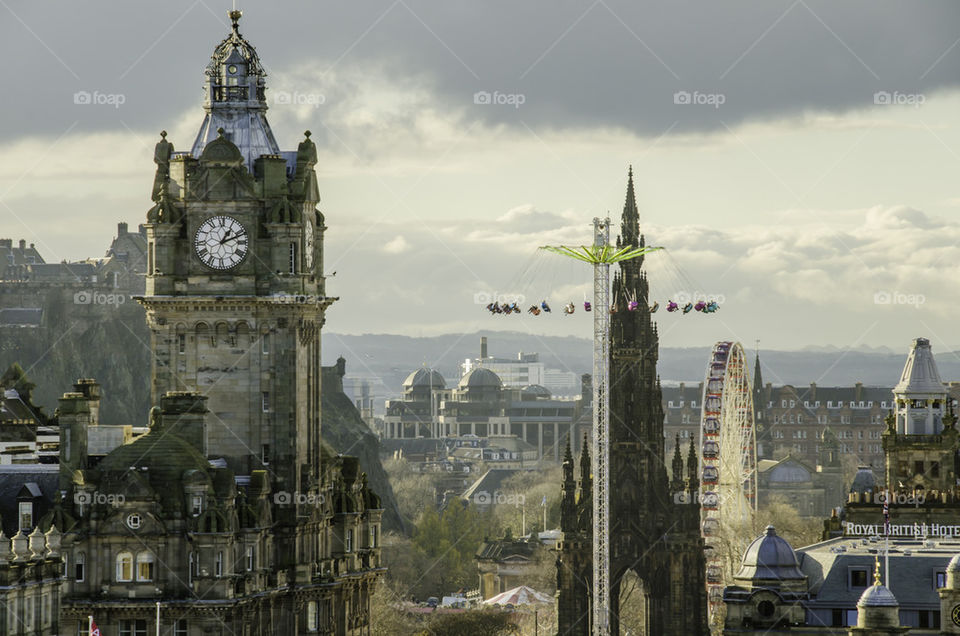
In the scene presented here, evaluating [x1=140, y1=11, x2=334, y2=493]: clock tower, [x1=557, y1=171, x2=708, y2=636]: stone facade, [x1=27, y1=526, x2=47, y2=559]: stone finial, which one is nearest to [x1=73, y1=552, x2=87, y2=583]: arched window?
[x1=27, y1=526, x2=47, y2=559]: stone finial

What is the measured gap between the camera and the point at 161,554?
119m

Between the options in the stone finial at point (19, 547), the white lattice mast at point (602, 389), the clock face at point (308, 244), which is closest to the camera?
the stone finial at point (19, 547)

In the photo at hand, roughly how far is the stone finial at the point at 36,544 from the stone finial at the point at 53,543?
969 mm

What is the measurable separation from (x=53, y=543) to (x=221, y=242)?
21.1m

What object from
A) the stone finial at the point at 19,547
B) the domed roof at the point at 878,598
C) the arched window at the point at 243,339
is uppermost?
the arched window at the point at 243,339

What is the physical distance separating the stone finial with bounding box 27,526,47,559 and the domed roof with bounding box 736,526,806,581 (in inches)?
1285

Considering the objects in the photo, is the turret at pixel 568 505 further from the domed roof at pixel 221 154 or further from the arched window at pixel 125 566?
the arched window at pixel 125 566

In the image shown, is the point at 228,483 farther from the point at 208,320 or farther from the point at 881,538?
the point at 881,538

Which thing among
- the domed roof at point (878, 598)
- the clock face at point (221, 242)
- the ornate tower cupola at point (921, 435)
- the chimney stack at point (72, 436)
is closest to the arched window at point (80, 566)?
the chimney stack at point (72, 436)

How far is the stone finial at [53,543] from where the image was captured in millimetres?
113188

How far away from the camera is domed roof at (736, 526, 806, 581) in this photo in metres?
124

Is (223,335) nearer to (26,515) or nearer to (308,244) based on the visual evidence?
(308,244)

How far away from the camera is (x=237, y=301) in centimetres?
12788

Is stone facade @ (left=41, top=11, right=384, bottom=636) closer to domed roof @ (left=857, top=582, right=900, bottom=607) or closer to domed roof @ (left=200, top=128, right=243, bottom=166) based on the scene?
domed roof @ (left=200, top=128, right=243, bottom=166)
